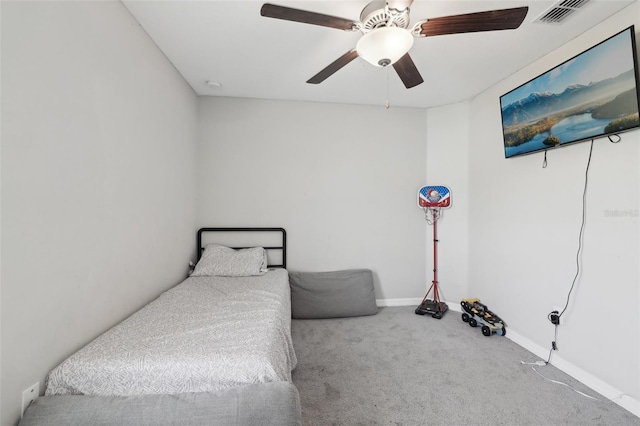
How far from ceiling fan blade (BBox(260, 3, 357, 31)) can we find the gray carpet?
2.23 meters

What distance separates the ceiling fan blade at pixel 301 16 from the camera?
1296mm

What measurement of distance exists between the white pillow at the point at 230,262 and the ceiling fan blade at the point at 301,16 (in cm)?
219

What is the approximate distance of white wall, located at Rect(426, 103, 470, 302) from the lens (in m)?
3.22

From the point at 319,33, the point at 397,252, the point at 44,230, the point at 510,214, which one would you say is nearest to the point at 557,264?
the point at 510,214

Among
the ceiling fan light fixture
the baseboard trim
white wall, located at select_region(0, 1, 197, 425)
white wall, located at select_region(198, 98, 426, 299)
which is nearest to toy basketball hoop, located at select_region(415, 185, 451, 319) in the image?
white wall, located at select_region(198, 98, 426, 299)

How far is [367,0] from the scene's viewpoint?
1.65m

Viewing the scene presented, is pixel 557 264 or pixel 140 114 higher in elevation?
pixel 140 114

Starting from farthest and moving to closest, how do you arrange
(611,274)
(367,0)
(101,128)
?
(611,274)
(367,0)
(101,128)

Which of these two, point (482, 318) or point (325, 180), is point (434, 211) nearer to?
point (482, 318)

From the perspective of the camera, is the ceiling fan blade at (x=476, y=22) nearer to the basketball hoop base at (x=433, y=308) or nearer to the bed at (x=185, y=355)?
the bed at (x=185, y=355)

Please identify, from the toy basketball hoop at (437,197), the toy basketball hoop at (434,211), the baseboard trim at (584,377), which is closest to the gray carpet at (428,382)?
the baseboard trim at (584,377)

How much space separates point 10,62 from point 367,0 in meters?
1.78

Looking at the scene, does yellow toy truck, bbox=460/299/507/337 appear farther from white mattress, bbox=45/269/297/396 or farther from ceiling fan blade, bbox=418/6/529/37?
ceiling fan blade, bbox=418/6/529/37

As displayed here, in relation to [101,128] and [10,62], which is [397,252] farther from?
[10,62]
